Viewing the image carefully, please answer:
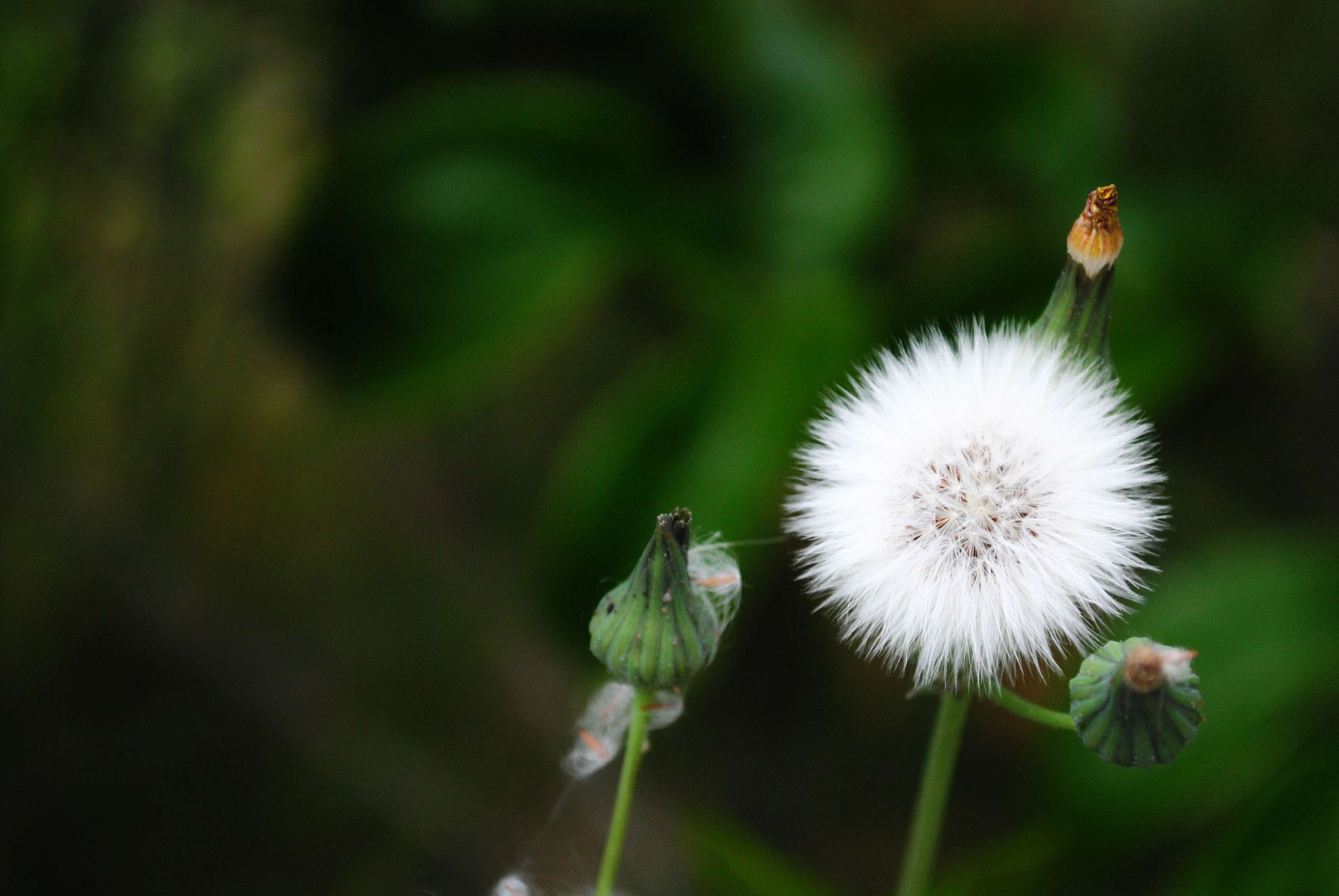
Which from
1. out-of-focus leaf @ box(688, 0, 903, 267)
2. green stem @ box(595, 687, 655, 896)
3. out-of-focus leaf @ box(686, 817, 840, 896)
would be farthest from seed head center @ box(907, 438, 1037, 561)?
out-of-focus leaf @ box(688, 0, 903, 267)

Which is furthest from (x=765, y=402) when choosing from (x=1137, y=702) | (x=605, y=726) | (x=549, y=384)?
(x=1137, y=702)

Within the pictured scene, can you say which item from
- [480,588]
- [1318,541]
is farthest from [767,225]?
[1318,541]

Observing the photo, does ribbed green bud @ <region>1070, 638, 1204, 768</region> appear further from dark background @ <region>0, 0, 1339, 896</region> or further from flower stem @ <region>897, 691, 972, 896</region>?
dark background @ <region>0, 0, 1339, 896</region>

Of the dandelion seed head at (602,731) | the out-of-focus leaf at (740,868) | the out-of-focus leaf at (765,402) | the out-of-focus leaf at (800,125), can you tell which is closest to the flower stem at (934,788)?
the dandelion seed head at (602,731)

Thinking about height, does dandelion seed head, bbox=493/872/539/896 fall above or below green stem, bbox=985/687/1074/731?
below

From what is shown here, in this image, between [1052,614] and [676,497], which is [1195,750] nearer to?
[676,497]

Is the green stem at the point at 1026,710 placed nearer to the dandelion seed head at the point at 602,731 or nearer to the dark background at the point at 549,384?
the dandelion seed head at the point at 602,731

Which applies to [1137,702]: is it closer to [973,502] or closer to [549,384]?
[973,502]
